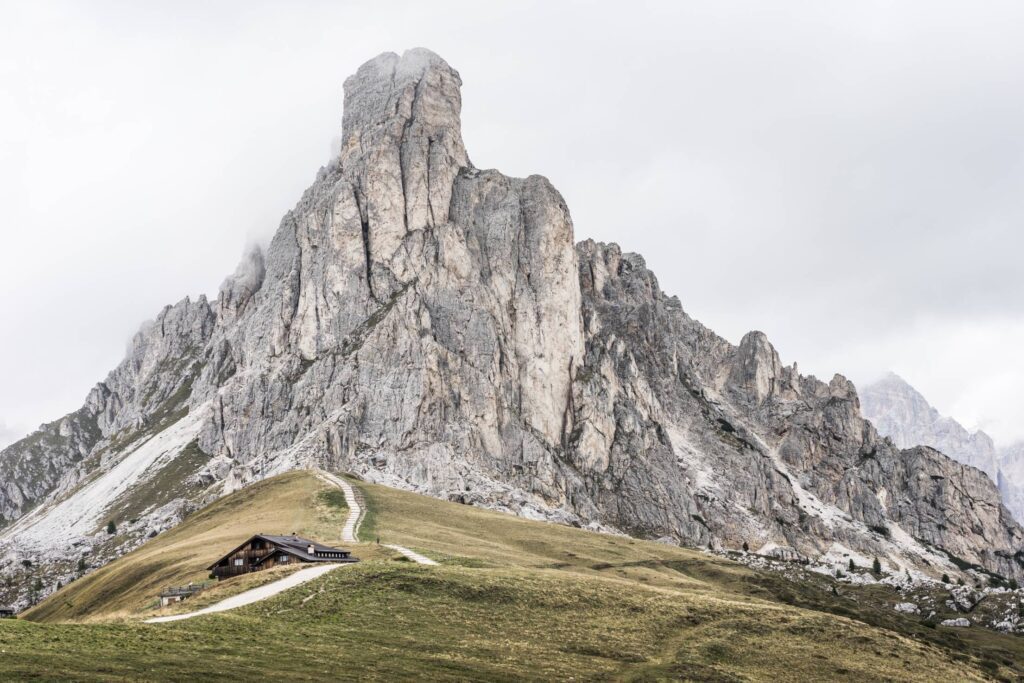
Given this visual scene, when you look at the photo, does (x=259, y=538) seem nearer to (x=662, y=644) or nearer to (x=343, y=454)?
(x=662, y=644)

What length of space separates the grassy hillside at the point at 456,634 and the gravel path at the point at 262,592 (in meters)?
1.77

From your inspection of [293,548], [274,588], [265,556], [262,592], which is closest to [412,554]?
[293,548]

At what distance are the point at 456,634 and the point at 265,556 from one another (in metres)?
30.1

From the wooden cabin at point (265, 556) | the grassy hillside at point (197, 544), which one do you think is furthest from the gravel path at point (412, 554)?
the grassy hillside at point (197, 544)

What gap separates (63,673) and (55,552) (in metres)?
182

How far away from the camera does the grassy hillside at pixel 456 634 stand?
3653cm

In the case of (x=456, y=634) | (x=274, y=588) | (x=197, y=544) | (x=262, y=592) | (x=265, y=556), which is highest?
(x=265, y=556)

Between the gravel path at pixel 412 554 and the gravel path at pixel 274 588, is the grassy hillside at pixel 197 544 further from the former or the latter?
the gravel path at pixel 412 554

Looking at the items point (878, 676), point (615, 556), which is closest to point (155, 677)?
point (878, 676)

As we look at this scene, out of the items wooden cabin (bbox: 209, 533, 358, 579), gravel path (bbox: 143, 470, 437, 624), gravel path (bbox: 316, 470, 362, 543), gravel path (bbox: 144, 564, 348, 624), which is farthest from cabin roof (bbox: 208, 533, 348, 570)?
gravel path (bbox: 316, 470, 362, 543)

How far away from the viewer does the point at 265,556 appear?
73375mm

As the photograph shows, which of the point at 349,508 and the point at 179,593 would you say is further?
the point at 349,508

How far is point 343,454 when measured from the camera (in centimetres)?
19988

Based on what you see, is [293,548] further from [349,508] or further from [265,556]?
[349,508]
